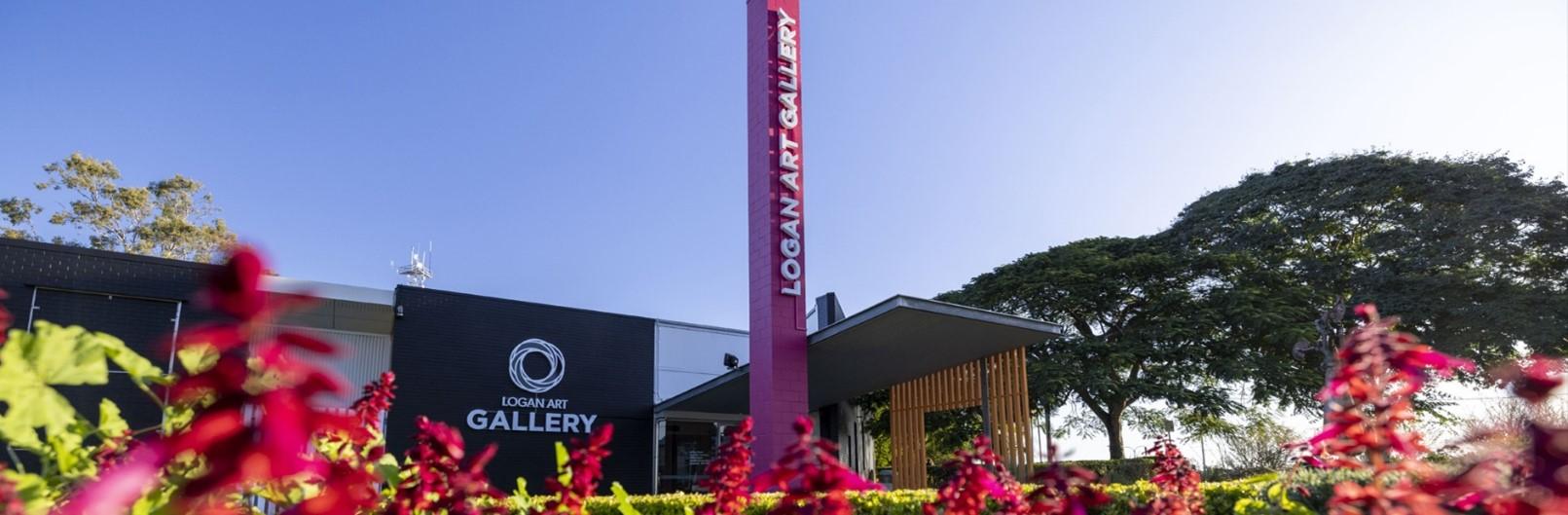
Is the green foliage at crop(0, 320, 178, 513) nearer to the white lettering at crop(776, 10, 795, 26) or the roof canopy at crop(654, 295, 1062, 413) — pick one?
the roof canopy at crop(654, 295, 1062, 413)

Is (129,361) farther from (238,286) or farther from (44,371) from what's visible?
(238,286)

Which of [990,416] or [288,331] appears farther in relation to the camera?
[990,416]

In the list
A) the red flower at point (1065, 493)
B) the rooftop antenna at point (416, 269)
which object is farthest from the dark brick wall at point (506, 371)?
the red flower at point (1065, 493)

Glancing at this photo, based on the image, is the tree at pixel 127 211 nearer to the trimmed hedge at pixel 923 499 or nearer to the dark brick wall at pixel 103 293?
the dark brick wall at pixel 103 293

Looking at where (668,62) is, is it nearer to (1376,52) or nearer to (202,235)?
(1376,52)

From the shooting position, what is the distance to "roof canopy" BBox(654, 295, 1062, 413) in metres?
9.98

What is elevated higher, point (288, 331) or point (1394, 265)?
point (1394, 265)

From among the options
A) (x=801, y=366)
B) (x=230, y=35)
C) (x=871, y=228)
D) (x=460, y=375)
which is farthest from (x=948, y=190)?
(x=230, y=35)

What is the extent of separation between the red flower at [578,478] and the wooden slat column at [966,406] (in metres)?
10.9

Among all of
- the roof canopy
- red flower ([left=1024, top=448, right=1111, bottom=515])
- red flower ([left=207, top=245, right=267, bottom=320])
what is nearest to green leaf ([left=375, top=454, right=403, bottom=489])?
red flower ([left=207, top=245, right=267, bottom=320])

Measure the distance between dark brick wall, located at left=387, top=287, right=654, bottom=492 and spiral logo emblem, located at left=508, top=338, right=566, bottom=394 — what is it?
0.10m

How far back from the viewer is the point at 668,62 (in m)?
15.1

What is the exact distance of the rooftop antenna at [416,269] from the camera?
61.0 ft

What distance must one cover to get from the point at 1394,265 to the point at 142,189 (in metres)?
31.2
